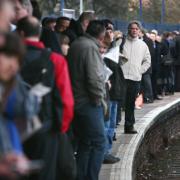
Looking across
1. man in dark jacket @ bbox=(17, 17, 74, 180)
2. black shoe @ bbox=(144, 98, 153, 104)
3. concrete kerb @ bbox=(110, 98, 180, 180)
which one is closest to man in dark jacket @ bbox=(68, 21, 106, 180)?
concrete kerb @ bbox=(110, 98, 180, 180)

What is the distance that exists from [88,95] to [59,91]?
1.74m

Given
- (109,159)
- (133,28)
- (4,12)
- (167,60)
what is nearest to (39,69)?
(4,12)

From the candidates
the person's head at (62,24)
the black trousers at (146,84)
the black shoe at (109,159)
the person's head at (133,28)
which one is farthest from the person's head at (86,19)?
the black trousers at (146,84)

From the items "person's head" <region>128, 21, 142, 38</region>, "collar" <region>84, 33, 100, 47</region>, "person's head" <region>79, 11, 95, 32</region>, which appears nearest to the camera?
"collar" <region>84, 33, 100, 47</region>

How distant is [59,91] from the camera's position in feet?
16.7

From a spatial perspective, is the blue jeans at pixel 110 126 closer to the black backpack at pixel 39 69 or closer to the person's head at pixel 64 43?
the person's head at pixel 64 43

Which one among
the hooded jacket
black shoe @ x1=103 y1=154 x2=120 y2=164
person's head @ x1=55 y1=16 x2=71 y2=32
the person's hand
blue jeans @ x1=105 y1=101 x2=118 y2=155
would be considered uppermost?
the person's hand

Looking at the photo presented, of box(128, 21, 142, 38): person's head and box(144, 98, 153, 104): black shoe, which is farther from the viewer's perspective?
box(144, 98, 153, 104): black shoe

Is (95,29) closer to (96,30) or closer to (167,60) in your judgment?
(96,30)

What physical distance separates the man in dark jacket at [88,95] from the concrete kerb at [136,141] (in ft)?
3.33

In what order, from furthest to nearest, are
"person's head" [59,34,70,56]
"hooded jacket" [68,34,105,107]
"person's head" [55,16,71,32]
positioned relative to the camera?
"person's head" [55,16,71,32] → "person's head" [59,34,70,56] → "hooded jacket" [68,34,105,107]

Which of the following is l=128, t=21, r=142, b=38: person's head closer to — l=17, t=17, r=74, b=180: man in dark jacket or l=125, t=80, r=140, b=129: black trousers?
l=125, t=80, r=140, b=129: black trousers

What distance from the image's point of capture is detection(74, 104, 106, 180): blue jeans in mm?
6797

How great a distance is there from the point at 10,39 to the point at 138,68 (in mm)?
7438
